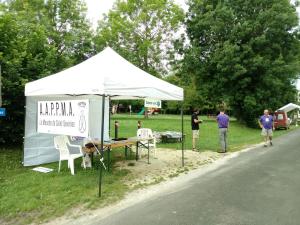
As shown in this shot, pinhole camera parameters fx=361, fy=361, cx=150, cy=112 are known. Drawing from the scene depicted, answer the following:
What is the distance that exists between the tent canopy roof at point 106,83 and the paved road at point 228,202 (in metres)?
2.63

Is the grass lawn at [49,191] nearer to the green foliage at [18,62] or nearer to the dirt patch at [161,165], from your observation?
the dirt patch at [161,165]

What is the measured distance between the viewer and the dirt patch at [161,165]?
9344mm

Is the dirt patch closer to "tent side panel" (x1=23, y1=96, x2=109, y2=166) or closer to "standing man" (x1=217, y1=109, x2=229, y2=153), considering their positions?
"standing man" (x1=217, y1=109, x2=229, y2=153)

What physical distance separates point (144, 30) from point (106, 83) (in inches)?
1425

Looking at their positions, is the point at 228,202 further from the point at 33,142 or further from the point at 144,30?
the point at 144,30

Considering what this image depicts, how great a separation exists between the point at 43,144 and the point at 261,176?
6.76 m

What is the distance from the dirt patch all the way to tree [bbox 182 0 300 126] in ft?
58.3

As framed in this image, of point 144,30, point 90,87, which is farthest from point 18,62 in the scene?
point 144,30

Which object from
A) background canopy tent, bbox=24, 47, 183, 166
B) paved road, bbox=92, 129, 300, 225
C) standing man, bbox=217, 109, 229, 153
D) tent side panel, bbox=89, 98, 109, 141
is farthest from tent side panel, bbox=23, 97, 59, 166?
standing man, bbox=217, 109, 229, 153

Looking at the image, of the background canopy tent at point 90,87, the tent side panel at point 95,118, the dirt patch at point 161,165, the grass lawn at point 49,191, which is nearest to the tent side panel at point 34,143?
the background canopy tent at point 90,87

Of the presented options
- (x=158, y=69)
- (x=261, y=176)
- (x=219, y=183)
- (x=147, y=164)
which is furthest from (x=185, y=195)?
(x=158, y=69)

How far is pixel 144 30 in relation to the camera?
142ft

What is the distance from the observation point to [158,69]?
43.7 meters

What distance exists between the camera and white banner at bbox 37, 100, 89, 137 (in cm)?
848
